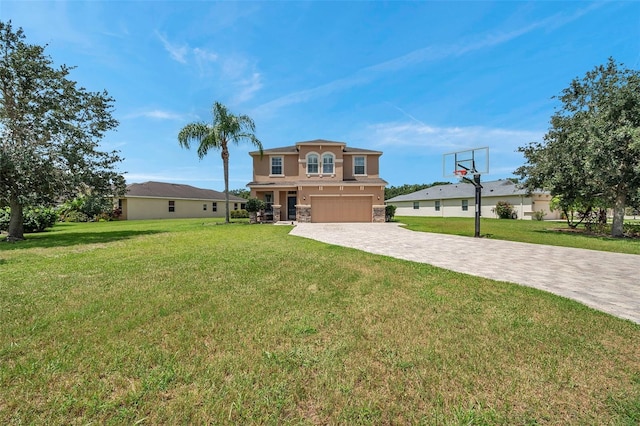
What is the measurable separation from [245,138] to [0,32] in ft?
37.7

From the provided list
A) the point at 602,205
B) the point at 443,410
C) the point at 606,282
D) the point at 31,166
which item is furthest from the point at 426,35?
the point at 31,166

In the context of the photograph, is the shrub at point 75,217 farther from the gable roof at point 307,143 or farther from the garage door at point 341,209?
the garage door at point 341,209

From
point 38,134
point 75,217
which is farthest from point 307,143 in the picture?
point 75,217

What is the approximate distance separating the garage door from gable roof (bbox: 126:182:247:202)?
18105 millimetres

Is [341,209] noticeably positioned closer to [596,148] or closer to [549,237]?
[549,237]

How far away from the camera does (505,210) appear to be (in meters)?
28.9

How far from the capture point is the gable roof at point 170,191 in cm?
2819

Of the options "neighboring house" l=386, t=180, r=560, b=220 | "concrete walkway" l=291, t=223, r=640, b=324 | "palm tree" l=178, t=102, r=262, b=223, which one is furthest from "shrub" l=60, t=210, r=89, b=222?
"neighboring house" l=386, t=180, r=560, b=220

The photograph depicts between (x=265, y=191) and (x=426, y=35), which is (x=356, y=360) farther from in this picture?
(x=265, y=191)

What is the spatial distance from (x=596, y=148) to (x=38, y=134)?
23.9m

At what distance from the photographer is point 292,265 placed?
6.39 m

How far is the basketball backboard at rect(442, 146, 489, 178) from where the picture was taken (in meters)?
13.2

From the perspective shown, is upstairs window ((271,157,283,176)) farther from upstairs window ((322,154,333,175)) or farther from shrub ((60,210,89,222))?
shrub ((60,210,89,222))

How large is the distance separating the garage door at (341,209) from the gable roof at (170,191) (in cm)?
1811
